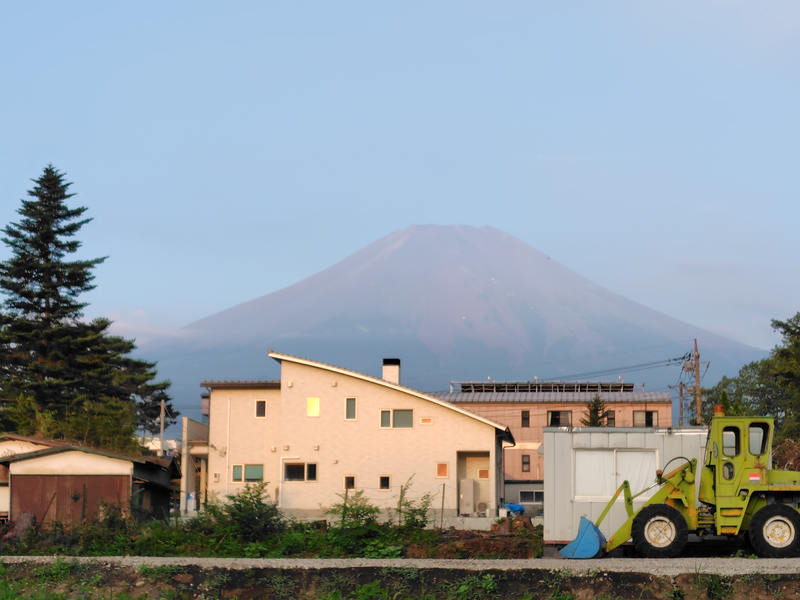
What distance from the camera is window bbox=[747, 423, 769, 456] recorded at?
25312mm

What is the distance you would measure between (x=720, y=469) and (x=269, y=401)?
25.5 m

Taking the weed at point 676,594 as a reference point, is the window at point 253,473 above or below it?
above

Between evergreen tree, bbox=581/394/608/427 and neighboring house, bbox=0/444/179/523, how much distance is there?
46.8m

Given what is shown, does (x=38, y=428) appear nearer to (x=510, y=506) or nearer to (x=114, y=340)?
(x=510, y=506)

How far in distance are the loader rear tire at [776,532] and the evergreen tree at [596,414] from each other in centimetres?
5612

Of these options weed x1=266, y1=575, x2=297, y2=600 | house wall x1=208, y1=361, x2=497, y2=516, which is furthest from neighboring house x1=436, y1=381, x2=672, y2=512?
weed x1=266, y1=575, x2=297, y2=600

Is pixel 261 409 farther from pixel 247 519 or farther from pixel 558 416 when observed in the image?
pixel 558 416

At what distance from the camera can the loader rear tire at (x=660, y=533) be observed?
82.0 ft

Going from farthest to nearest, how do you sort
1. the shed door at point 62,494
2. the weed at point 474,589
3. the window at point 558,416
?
the window at point 558,416
the shed door at point 62,494
the weed at point 474,589

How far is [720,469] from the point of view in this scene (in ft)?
83.0

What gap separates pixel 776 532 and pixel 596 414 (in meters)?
59.3

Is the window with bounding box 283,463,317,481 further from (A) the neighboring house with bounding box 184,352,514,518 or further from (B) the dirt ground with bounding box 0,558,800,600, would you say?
(B) the dirt ground with bounding box 0,558,800,600

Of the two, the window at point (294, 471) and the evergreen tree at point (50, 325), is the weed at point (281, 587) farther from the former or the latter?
the evergreen tree at point (50, 325)

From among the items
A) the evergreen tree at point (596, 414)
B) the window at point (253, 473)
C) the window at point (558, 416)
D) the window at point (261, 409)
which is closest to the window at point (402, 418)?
the window at point (261, 409)
